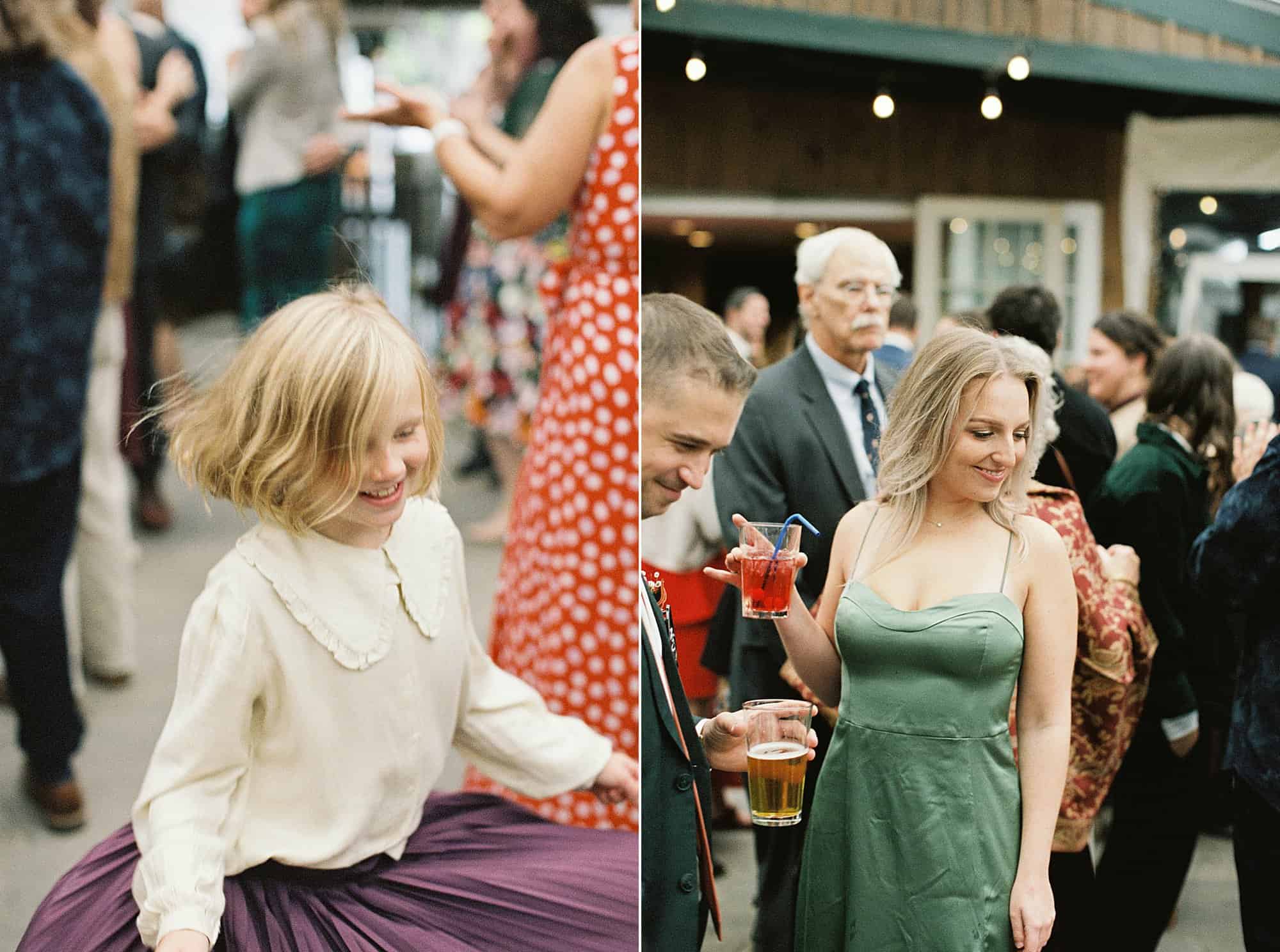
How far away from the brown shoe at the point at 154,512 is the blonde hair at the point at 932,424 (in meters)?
1.62

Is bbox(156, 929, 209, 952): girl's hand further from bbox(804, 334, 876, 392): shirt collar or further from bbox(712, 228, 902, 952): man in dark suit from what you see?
bbox(804, 334, 876, 392): shirt collar

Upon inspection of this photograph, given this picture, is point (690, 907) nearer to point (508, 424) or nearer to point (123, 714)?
point (123, 714)

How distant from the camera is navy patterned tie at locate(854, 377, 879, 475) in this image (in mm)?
1850

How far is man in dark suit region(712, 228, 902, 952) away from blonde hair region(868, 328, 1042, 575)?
17 cm

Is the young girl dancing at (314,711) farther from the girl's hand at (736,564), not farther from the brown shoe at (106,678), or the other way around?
the brown shoe at (106,678)

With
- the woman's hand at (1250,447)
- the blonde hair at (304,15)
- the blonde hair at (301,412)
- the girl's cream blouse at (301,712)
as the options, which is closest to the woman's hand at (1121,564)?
the woman's hand at (1250,447)

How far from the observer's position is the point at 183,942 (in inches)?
48.3

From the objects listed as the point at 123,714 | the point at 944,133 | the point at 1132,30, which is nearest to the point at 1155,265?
the point at 944,133

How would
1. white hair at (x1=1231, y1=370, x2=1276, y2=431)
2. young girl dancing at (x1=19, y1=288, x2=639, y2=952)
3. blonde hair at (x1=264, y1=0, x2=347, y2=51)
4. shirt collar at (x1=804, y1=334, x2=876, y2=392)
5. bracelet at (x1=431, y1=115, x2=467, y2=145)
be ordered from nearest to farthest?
young girl dancing at (x1=19, y1=288, x2=639, y2=952) < shirt collar at (x1=804, y1=334, x2=876, y2=392) < bracelet at (x1=431, y1=115, x2=467, y2=145) < white hair at (x1=1231, y1=370, x2=1276, y2=431) < blonde hair at (x1=264, y1=0, x2=347, y2=51)

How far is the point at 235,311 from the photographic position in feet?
9.55

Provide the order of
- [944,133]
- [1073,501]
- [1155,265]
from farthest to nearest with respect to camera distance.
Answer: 1. [944,133]
2. [1155,265]
3. [1073,501]

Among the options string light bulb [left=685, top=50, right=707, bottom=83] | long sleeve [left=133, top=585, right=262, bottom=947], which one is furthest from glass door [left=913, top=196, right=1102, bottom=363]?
long sleeve [left=133, top=585, right=262, bottom=947]

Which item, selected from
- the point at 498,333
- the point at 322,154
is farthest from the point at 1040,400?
the point at 498,333

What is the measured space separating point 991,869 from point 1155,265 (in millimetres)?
3827
